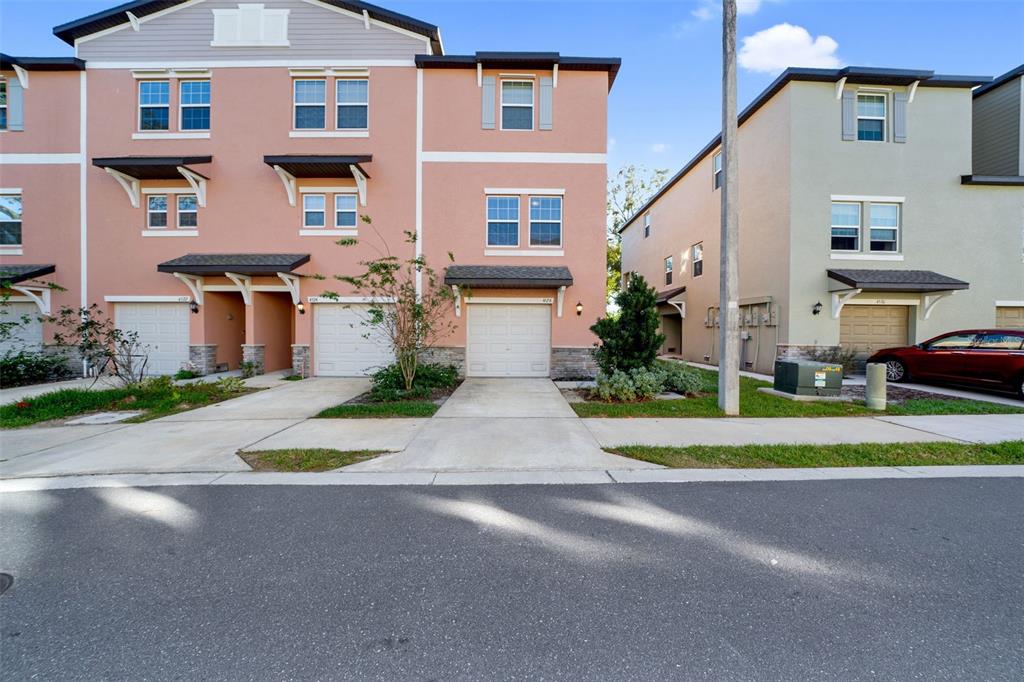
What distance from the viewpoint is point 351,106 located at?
40.0ft

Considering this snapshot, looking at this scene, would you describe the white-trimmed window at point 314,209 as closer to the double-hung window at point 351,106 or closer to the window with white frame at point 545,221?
the double-hung window at point 351,106

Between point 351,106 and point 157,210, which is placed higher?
point 351,106

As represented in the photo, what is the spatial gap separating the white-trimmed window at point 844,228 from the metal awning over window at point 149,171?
19332 mm

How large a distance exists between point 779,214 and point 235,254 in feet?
56.5

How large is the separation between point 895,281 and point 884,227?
221cm

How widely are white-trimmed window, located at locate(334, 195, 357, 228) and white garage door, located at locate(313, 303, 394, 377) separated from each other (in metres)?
2.60

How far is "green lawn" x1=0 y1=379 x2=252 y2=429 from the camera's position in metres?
7.12

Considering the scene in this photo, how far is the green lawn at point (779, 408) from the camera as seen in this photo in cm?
736

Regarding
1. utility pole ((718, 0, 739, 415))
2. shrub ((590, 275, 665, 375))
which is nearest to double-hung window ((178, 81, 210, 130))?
shrub ((590, 275, 665, 375))

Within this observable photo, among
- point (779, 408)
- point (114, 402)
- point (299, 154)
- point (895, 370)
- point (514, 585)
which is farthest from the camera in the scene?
point (299, 154)

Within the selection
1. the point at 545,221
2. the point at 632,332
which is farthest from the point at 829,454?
the point at 545,221

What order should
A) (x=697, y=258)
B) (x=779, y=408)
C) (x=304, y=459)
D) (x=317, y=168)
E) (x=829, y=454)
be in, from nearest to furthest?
(x=304, y=459)
(x=829, y=454)
(x=779, y=408)
(x=317, y=168)
(x=697, y=258)

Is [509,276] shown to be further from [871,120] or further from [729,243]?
[871,120]

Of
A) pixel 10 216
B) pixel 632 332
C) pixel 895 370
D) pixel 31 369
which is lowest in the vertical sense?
pixel 31 369
